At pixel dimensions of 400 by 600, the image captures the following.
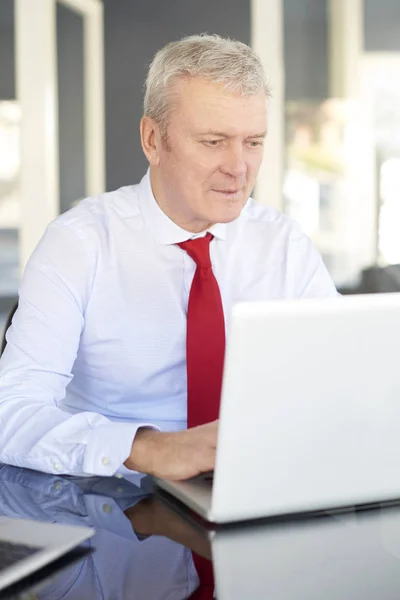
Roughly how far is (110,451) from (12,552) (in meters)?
0.42

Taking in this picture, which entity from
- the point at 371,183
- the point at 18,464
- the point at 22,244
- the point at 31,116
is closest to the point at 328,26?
the point at 371,183

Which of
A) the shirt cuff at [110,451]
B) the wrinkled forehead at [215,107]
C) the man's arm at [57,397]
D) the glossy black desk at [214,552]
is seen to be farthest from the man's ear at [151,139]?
the glossy black desk at [214,552]

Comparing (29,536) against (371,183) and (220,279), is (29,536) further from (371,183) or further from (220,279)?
(371,183)

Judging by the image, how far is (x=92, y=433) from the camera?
4.83 ft

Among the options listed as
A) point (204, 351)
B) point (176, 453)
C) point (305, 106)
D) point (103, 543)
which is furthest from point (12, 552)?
point (305, 106)

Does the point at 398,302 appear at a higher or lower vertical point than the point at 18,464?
higher

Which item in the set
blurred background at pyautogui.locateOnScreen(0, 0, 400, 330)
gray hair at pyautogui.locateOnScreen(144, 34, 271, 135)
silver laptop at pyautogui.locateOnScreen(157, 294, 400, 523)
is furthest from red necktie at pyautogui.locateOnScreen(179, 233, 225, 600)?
blurred background at pyautogui.locateOnScreen(0, 0, 400, 330)

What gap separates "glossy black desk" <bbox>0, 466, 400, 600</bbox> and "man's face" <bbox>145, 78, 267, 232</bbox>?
2.56 ft

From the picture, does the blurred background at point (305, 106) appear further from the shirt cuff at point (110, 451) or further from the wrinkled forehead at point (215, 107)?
the shirt cuff at point (110, 451)

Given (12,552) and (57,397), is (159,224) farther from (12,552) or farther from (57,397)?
(12,552)

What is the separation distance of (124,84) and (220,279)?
14.7 feet

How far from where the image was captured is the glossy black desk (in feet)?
3.24

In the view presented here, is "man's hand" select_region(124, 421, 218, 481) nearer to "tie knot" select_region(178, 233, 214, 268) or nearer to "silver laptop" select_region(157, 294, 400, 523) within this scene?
"silver laptop" select_region(157, 294, 400, 523)

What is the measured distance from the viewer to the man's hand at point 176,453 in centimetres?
131
